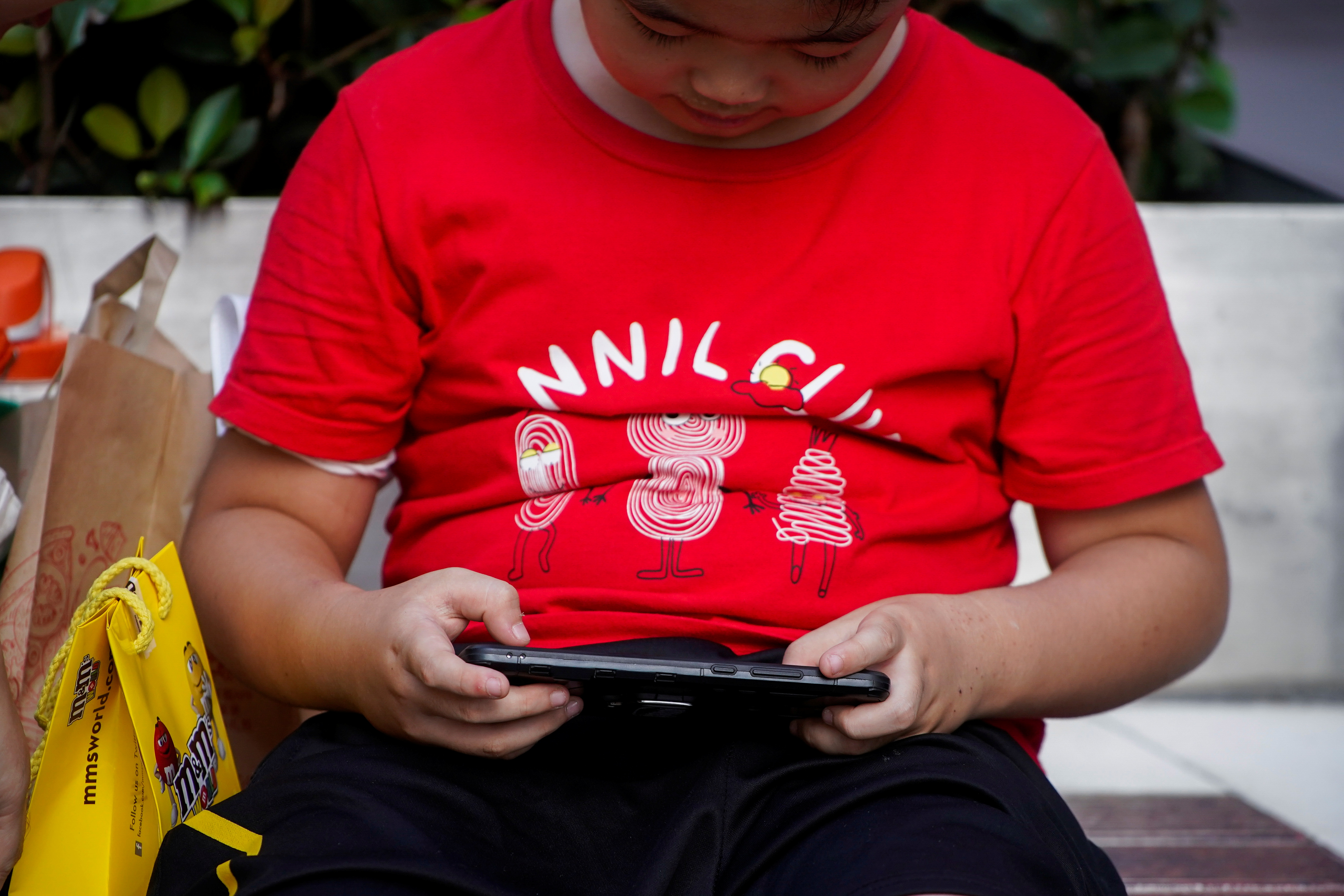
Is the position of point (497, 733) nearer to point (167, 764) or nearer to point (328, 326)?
point (167, 764)

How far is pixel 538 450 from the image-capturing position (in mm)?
920

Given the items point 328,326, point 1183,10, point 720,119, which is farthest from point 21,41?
point 1183,10

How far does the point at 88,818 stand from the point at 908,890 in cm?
53

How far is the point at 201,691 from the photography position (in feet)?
2.82

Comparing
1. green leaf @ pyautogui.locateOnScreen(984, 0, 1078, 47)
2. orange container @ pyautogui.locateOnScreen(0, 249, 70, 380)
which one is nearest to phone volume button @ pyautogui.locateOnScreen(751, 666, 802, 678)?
orange container @ pyautogui.locateOnScreen(0, 249, 70, 380)

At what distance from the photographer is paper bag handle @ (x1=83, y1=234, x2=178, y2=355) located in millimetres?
1120

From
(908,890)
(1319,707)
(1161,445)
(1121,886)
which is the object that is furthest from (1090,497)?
(1319,707)

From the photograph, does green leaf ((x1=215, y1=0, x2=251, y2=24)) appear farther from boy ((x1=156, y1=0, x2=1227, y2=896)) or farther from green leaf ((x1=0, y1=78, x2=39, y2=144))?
boy ((x1=156, y1=0, x2=1227, y2=896))

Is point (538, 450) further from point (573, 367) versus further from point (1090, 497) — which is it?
point (1090, 497)

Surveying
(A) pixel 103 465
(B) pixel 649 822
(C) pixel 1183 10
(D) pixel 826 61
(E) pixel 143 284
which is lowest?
(B) pixel 649 822

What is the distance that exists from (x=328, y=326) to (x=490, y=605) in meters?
0.32

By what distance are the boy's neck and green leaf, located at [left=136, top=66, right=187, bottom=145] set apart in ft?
3.16

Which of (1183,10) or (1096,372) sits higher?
(1183,10)

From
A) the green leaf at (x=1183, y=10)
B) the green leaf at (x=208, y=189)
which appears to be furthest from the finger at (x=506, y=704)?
the green leaf at (x=1183, y=10)
